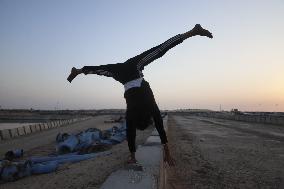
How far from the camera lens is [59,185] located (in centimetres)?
645

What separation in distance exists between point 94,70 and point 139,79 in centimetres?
73

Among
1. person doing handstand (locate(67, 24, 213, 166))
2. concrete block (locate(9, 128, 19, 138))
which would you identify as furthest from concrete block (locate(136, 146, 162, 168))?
concrete block (locate(9, 128, 19, 138))

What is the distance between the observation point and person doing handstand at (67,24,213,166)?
6.14 m

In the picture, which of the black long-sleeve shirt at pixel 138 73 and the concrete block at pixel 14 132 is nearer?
the black long-sleeve shirt at pixel 138 73

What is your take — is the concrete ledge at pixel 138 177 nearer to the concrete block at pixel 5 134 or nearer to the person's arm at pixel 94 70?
the person's arm at pixel 94 70

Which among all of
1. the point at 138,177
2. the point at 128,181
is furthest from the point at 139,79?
the point at 128,181

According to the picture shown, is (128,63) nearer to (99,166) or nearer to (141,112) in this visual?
(141,112)

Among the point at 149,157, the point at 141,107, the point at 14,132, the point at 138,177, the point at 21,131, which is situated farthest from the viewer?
the point at 21,131

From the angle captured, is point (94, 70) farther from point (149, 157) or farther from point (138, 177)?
point (149, 157)

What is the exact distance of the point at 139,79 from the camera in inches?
243

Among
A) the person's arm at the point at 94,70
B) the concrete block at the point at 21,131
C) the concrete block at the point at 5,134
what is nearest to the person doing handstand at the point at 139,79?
the person's arm at the point at 94,70

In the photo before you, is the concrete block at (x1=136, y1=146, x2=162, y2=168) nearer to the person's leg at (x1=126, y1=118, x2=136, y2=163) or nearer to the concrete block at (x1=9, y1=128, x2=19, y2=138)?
the person's leg at (x1=126, y1=118, x2=136, y2=163)

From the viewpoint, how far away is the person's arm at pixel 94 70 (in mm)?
6289

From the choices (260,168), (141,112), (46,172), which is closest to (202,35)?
(141,112)
